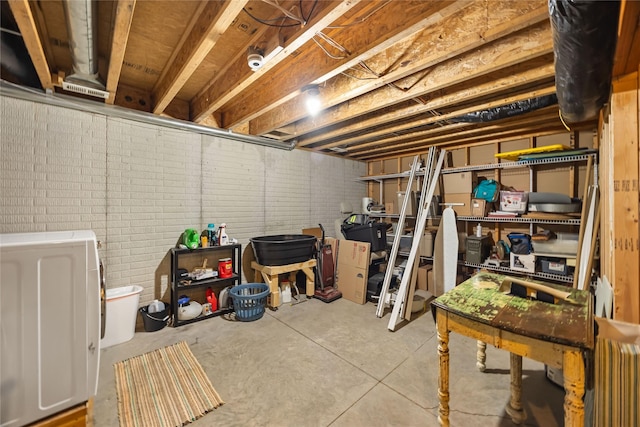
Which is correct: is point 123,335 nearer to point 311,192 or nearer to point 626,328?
point 311,192

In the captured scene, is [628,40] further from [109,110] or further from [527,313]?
[109,110]

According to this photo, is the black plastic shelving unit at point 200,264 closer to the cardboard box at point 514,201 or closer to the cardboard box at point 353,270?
the cardboard box at point 353,270

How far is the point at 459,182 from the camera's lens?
3830 millimetres

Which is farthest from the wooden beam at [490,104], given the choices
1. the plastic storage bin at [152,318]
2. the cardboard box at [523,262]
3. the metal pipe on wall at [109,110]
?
the plastic storage bin at [152,318]

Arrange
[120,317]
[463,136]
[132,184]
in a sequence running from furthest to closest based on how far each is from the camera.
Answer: [463,136]
[132,184]
[120,317]

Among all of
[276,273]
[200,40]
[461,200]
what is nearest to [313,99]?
[200,40]

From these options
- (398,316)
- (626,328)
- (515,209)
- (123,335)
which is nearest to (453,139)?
(515,209)

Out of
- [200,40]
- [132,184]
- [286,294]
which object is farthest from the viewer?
[286,294]

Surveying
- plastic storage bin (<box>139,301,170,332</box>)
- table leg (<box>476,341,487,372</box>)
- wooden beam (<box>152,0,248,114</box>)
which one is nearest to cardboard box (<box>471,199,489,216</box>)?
table leg (<box>476,341,487,372</box>)

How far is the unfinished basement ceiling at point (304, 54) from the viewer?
1440 millimetres

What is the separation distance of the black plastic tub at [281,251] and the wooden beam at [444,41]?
188 cm

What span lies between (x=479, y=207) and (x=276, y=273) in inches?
120

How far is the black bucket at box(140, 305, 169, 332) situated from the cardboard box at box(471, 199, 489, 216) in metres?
4.28

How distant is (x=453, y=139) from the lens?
12.5 feet
